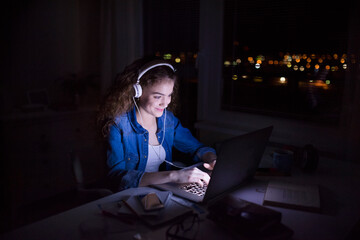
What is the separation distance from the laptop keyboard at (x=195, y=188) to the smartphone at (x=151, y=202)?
0.20 metres

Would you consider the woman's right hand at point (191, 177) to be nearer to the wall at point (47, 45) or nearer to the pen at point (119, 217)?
the pen at point (119, 217)

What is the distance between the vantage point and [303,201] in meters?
A: 1.26

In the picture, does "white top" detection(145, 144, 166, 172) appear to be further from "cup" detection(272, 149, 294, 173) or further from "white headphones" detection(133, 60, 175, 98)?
"cup" detection(272, 149, 294, 173)

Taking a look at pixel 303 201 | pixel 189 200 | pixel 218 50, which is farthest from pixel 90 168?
pixel 303 201

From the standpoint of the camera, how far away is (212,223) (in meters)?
1.09

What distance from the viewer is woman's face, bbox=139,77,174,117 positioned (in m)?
1.69

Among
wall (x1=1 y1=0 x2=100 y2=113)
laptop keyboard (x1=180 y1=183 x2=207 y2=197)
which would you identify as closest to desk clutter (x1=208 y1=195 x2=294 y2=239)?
laptop keyboard (x1=180 y1=183 x2=207 y2=197)

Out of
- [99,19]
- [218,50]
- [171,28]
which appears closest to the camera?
[218,50]

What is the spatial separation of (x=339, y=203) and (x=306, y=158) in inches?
15.6

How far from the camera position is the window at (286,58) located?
6.49 feet

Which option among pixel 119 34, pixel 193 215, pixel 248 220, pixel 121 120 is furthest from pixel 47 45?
pixel 248 220

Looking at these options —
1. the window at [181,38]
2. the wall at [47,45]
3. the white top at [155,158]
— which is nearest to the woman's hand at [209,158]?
the white top at [155,158]

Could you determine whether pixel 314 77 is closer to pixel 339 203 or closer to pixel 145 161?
pixel 339 203

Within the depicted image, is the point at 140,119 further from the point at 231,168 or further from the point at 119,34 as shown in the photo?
the point at 119,34
